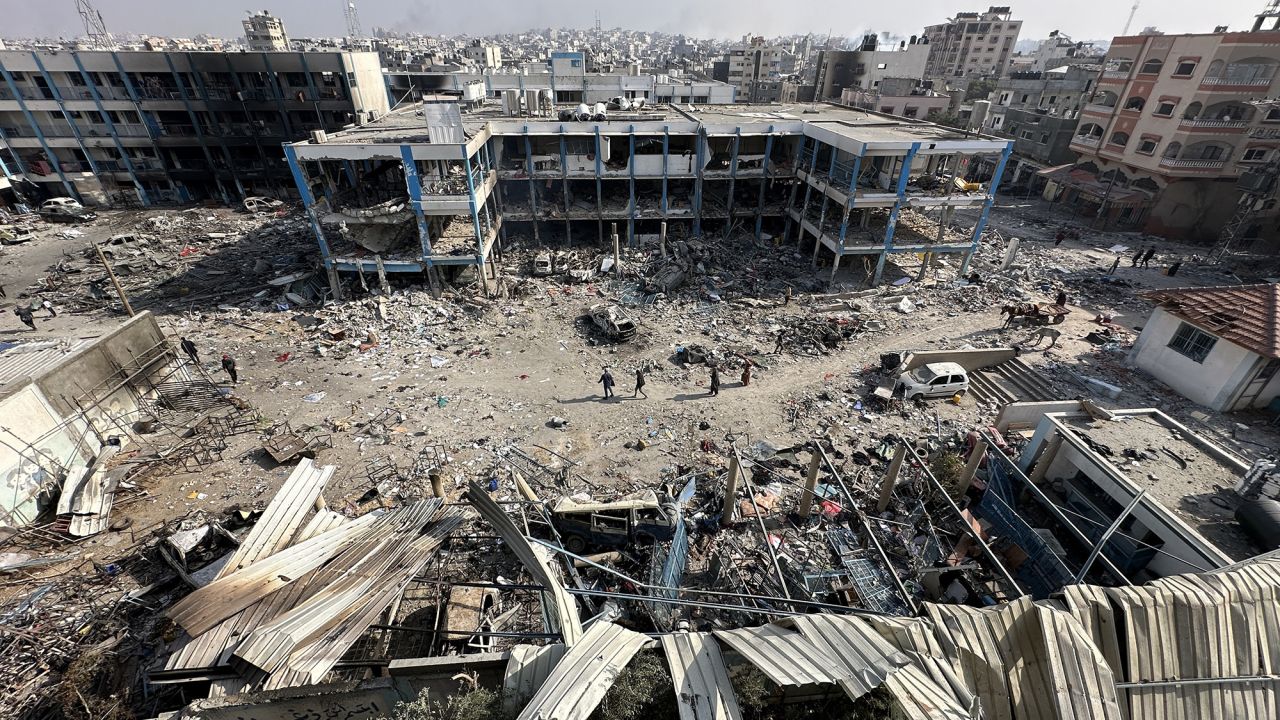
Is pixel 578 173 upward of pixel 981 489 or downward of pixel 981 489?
upward

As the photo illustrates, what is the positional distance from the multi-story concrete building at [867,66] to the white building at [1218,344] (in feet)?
160

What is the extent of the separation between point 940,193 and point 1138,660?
2132 centimetres

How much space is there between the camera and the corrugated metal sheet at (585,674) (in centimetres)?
494

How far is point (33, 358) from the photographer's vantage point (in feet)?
41.3

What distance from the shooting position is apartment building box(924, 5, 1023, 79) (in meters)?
79.1

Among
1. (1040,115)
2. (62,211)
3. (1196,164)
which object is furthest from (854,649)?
(1040,115)

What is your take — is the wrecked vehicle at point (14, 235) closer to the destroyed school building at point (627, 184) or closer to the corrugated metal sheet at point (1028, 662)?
the destroyed school building at point (627, 184)

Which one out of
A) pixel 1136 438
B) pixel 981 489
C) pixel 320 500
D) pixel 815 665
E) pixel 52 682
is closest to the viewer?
pixel 815 665

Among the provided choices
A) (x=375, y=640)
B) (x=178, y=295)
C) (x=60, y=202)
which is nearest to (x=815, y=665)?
(x=375, y=640)

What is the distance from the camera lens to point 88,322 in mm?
19984

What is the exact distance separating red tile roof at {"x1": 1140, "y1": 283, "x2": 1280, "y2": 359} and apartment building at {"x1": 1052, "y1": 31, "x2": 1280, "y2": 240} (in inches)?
802

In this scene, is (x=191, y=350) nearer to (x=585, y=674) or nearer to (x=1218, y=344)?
(x=585, y=674)

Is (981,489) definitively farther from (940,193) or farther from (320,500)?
(940,193)

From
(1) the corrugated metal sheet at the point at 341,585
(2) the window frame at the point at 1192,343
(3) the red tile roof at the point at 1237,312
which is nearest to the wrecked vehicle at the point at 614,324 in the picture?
(1) the corrugated metal sheet at the point at 341,585
